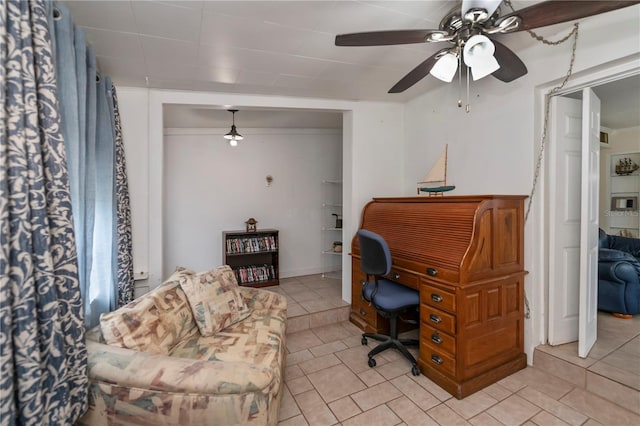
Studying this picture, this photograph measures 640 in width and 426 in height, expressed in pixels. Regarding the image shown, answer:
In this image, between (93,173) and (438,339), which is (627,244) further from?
(93,173)

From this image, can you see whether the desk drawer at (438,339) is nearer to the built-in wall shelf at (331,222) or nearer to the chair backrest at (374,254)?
the chair backrest at (374,254)

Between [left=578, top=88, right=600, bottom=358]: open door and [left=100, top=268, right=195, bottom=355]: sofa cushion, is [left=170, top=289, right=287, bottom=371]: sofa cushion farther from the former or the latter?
[left=578, top=88, right=600, bottom=358]: open door

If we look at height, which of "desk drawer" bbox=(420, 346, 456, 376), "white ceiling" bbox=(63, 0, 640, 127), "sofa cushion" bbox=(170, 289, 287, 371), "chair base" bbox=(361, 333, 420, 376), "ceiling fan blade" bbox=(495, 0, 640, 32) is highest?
"white ceiling" bbox=(63, 0, 640, 127)

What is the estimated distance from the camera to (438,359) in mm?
2182

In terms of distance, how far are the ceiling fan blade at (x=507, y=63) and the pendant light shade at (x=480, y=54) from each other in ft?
0.34

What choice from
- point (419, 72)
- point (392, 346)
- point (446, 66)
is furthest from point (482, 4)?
point (392, 346)

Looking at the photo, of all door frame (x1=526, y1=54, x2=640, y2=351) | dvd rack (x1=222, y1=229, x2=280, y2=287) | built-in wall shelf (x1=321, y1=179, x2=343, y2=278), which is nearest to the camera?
door frame (x1=526, y1=54, x2=640, y2=351)

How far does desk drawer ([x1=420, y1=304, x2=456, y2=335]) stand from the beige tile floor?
44 centimetres

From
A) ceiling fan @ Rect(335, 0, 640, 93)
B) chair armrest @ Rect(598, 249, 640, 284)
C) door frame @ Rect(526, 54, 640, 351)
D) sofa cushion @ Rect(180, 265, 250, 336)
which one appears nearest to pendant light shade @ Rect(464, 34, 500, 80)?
ceiling fan @ Rect(335, 0, 640, 93)

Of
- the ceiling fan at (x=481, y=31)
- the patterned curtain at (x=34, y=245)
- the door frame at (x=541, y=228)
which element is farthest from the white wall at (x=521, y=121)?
the patterned curtain at (x=34, y=245)

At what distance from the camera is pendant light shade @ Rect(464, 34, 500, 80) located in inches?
56.8

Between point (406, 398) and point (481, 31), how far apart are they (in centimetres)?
229

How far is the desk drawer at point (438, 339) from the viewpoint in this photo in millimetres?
2078

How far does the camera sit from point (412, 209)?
2.64 m
